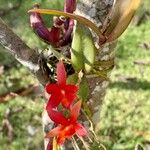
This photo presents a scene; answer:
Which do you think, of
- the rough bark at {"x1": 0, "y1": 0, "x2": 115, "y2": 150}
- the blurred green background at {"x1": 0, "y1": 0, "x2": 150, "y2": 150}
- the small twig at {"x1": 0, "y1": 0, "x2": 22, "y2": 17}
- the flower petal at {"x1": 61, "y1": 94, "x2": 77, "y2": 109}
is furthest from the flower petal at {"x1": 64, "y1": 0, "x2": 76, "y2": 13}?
the small twig at {"x1": 0, "y1": 0, "x2": 22, "y2": 17}

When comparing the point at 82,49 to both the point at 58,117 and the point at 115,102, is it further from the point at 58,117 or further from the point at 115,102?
the point at 115,102

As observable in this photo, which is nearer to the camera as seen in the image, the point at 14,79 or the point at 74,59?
the point at 74,59

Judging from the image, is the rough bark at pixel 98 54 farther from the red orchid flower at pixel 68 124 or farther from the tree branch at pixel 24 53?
the red orchid flower at pixel 68 124

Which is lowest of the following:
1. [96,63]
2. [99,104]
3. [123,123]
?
[123,123]

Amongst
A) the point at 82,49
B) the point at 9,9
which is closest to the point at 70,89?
the point at 82,49

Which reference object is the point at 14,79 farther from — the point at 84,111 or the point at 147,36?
the point at 84,111

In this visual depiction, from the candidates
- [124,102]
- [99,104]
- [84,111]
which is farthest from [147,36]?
[84,111]
